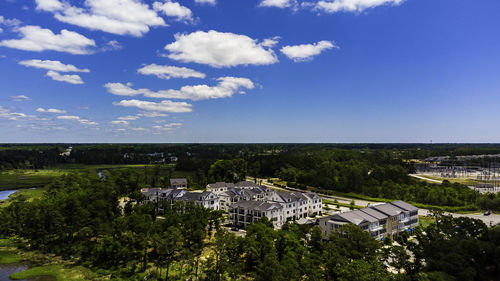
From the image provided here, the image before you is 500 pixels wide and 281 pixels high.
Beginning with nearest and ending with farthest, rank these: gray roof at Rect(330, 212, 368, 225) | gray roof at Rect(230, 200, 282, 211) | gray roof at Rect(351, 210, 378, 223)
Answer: gray roof at Rect(330, 212, 368, 225)
gray roof at Rect(351, 210, 378, 223)
gray roof at Rect(230, 200, 282, 211)

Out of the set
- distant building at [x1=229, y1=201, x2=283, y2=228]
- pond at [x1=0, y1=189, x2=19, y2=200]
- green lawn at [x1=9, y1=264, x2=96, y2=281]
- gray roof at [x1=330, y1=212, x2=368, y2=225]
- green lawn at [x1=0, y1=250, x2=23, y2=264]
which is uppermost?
gray roof at [x1=330, y1=212, x2=368, y2=225]

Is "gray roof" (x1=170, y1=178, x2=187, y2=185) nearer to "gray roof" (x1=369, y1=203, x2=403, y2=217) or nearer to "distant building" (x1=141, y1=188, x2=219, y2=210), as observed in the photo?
"distant building" (x1=141, y1=188, x2=219, y2=210)

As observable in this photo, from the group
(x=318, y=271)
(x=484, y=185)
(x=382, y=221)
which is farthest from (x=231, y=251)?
(x=484, y=185)

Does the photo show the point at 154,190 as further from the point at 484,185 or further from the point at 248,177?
the point at 484,185

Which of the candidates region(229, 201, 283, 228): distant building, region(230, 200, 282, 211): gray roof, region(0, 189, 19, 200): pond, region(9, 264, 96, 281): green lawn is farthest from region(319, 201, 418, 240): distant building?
region(0, 189, 19, 200): pond

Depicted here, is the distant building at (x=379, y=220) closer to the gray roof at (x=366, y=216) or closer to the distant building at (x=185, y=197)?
the gray roof at (x=366, y=216)

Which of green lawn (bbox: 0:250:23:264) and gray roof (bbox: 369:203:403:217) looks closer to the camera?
green lawn (bbox: 0:250:23:264)
